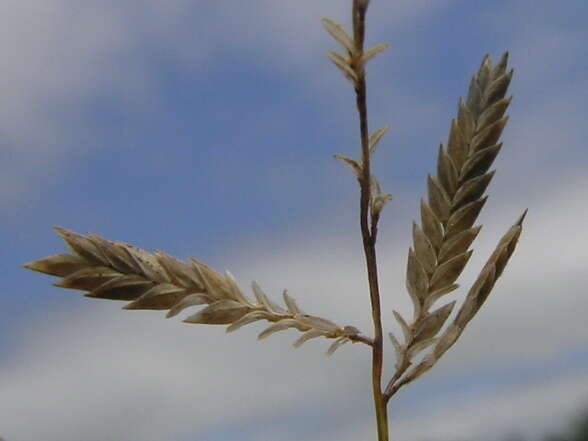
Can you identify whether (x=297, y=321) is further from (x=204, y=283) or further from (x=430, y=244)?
(x=430, y=244)

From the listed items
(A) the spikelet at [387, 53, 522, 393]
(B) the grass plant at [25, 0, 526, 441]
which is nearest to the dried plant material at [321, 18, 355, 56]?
(B) the grass plant at [25, 0, 526, 441]

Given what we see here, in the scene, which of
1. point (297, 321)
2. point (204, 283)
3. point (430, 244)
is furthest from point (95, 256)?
point (430, 244)

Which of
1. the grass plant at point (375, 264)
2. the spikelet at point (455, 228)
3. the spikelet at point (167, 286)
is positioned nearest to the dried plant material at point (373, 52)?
the grass plant at point (375, 264)

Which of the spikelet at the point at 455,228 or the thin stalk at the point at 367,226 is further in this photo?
the spikelet at the point at 455,228

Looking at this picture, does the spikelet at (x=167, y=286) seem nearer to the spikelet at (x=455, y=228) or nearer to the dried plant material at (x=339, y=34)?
the spikelet at (x=455, y=228)

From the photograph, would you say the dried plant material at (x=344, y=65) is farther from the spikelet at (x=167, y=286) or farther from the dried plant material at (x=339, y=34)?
the spikelet at (x=167, y=286)

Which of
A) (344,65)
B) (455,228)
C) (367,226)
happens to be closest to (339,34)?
(344,65)

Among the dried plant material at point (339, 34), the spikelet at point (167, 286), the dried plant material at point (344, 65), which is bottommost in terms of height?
the spikelet at point (167, 286)

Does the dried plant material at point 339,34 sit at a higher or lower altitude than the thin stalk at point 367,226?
higher
